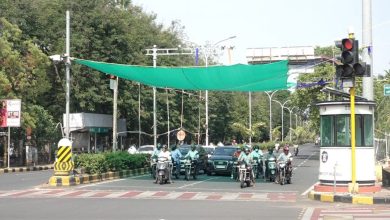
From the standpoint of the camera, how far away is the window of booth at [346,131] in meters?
18.2

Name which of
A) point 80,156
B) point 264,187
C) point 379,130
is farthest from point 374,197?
point 379,130

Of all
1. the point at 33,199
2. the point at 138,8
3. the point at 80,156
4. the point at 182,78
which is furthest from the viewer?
the point at 138,8

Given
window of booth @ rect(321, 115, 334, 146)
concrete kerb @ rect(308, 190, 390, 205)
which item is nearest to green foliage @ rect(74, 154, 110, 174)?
window of booth @ rect(321, 115, 334, 146)

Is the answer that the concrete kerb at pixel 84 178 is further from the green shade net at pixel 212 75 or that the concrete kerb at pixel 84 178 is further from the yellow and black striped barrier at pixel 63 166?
the green shade net at pixel 212 75

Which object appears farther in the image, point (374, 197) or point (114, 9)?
point (114, 9)

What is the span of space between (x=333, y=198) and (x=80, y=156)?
40.2 ft

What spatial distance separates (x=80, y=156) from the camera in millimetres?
25266

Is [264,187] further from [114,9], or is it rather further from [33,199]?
[114,9]

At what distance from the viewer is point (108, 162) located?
26.5m

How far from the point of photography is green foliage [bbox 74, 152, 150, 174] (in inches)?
984

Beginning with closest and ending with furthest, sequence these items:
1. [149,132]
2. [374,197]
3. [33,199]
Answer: [374,197] → [33,199] → [149,132]

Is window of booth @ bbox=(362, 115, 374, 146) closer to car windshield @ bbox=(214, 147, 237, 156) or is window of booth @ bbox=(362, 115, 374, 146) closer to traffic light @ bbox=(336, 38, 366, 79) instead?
traffic light @ bbox=(336, 38, 366, 79)

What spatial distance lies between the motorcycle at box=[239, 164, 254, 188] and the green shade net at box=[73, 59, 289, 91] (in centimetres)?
316

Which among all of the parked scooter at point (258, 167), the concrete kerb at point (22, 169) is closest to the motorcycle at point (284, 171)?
the parked scooter at point (258, 167)
